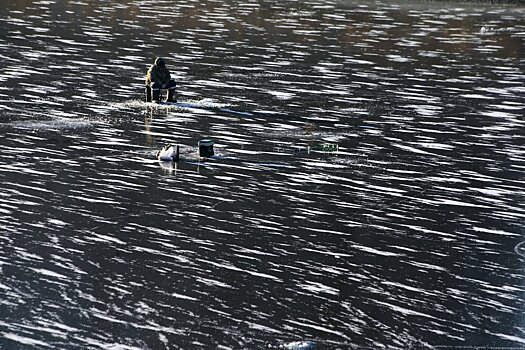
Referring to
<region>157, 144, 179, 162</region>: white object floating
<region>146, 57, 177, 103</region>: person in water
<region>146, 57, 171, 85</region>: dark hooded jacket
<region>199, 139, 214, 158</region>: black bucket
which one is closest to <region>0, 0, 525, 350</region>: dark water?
<region>157, 144, 179, 162</region>: white object floating

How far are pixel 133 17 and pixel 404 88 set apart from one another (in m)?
28.3

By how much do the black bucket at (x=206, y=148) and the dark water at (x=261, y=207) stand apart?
48cm

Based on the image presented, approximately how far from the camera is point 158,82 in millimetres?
33562

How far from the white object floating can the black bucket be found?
56 centimetres

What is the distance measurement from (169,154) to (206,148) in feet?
2.92

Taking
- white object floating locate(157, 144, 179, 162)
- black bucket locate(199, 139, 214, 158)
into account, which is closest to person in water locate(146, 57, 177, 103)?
black bucket locate(199, 139, 214, 158)

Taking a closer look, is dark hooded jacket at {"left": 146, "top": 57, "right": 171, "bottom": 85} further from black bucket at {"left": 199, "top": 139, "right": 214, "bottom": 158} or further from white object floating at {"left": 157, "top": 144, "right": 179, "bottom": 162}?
white object floating at {"left": 157, "top": 144, "right": 179, "bottom": 162}

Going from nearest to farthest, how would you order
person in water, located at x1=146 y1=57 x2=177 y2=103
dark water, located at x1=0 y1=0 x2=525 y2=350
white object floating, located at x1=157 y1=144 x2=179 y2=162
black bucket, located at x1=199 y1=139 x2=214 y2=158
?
1. dark water, located at x1=0 y1=0 x2=525 y2=350
2. white object floating, located at x1=157 y1=144 x2=179 y2=162
3. black bucket, located at x1=199 y1=139 x2=214 y2=158
4. person in water, located at x1=146 y1=57 x2=177 y2=103

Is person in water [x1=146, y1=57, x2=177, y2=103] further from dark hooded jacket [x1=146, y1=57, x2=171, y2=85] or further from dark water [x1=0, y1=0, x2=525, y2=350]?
dark water [x1=0, y1=0, x2=525, y2=350]

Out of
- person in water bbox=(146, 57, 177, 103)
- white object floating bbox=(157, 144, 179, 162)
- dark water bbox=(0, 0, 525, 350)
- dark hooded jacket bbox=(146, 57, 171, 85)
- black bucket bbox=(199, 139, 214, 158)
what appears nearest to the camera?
dark water bbox=(0, 0, 525, 350)

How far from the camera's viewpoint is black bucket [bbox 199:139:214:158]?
85.6 feet

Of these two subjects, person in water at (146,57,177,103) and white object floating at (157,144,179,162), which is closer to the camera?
white object floating at (157,144,179,162)

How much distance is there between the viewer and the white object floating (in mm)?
25719

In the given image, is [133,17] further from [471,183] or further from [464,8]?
[471,183]
